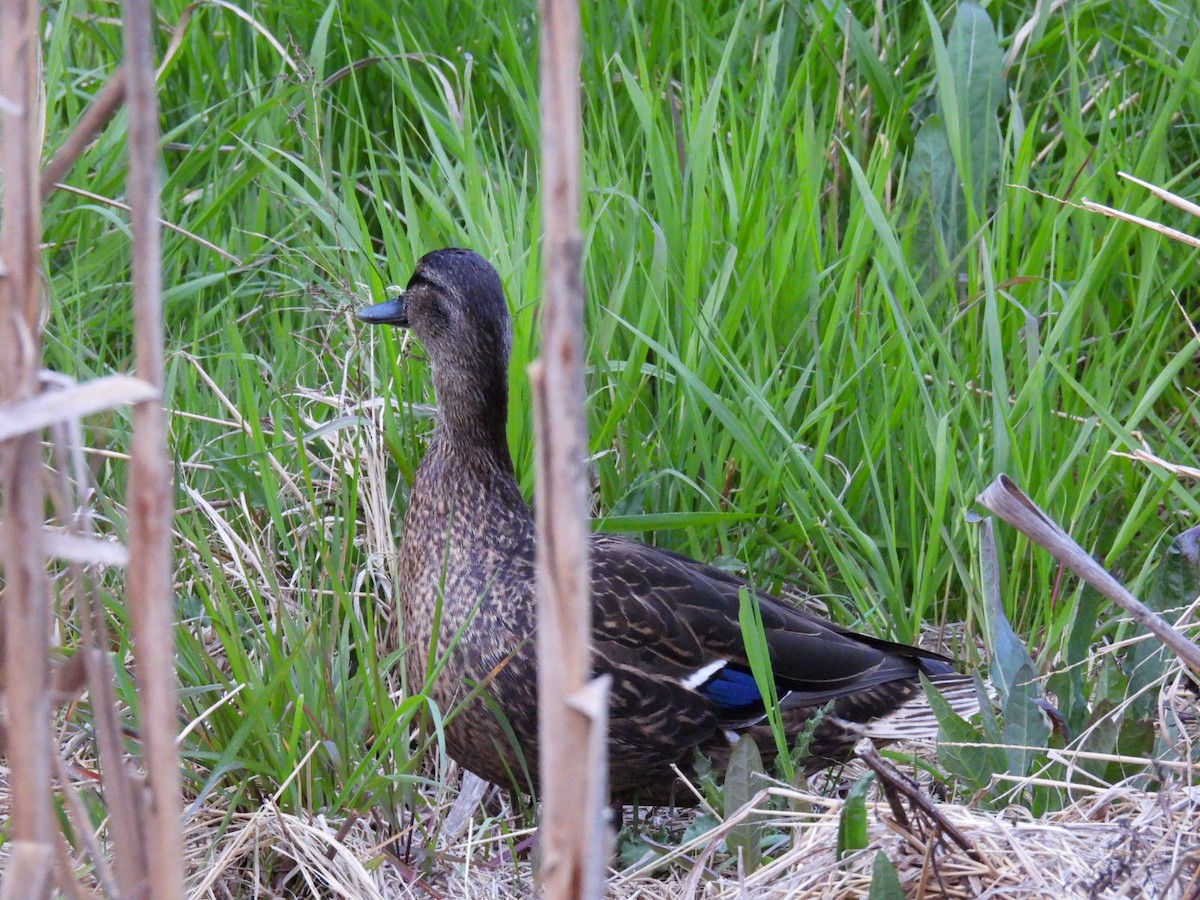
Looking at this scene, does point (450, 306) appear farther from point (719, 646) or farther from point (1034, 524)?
point (1034, 524)

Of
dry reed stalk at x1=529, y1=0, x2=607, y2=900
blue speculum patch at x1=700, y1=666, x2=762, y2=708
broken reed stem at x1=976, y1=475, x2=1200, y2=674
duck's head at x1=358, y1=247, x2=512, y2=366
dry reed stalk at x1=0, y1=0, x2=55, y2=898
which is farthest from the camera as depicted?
duck's head at x1=358, y1=247, x2=512, y2=366

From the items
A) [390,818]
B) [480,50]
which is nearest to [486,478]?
[390,818]

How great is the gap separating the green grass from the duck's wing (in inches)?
5.0

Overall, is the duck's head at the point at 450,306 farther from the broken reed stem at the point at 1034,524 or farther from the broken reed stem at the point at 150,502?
the broken reed stem at the point at 150,502

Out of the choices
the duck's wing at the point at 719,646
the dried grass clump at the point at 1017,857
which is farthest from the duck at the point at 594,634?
the dried grass clump at the point at 1017,857

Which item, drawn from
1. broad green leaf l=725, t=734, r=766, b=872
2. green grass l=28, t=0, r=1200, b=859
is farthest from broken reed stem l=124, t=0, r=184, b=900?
broad green leaf l=725, t=734, r=766, b=872

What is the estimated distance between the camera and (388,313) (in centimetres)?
324

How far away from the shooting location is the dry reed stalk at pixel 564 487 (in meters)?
0.96

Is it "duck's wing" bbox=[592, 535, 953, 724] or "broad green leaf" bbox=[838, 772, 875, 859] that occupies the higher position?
"broad green leaf" bbox=[838, 772, 875, 859]

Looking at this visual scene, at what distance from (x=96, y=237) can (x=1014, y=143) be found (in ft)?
7.66

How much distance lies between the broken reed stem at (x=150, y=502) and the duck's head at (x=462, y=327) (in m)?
2.06

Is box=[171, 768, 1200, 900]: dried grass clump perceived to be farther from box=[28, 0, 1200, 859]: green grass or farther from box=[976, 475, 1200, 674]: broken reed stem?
box=[976, 475, 1200, 674]: broken reed stem

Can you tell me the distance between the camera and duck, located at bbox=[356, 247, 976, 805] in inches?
113

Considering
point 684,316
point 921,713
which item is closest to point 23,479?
point 684,316
